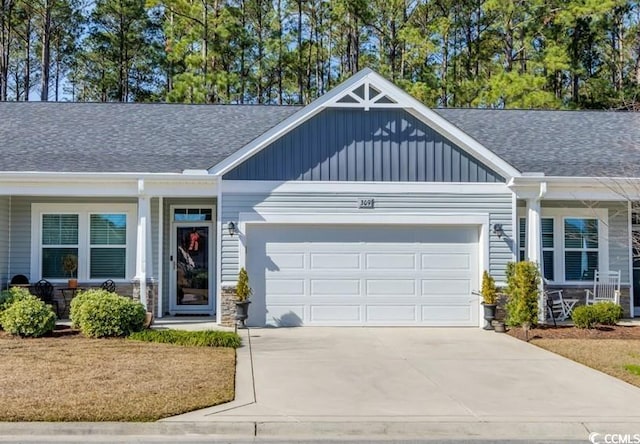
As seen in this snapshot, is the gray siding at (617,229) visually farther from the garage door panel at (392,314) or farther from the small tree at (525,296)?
the garage door panel at (392,314)

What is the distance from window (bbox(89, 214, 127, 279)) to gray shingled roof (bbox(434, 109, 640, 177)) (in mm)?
8569

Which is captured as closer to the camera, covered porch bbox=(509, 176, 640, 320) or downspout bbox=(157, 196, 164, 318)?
downspout bbox=(157, 196, 164, 318)

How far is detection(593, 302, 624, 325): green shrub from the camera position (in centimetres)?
1352

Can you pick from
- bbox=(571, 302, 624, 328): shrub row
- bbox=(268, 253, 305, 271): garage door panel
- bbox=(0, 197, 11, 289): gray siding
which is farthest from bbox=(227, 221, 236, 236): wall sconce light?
bbox=(571, 302, 624, 328): shrub row

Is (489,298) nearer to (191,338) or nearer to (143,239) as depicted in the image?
(191,338)

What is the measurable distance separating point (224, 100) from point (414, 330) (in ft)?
61.8

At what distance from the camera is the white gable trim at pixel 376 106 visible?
1355cm

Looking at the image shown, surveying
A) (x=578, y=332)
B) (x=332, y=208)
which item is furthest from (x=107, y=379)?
(x=578, y=332)

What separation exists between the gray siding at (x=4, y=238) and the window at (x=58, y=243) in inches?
29.6

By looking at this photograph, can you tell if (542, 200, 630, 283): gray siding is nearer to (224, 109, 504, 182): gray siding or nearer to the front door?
(224, 109, 504, 182): gray siding

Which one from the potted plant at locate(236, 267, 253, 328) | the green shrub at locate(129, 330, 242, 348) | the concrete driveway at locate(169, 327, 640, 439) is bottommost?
the concrete driveway at locate(169, 327, 640, 439)

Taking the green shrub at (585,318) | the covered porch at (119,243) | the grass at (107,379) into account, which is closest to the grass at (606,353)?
the green shrub at (585,318)

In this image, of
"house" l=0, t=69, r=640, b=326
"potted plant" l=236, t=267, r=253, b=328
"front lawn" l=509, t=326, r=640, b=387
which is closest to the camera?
"front lawn" l=509, t=326, r=640, b=387

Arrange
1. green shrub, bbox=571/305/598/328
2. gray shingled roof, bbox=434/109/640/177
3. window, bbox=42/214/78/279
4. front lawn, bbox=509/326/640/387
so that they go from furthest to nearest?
gray shingled roof, bbox=434/109/640/177 → window, bbox=42/214/78/279 → green shrub, bbox=571/305/598/328 → front lawn, bbox=509/326/640/387
